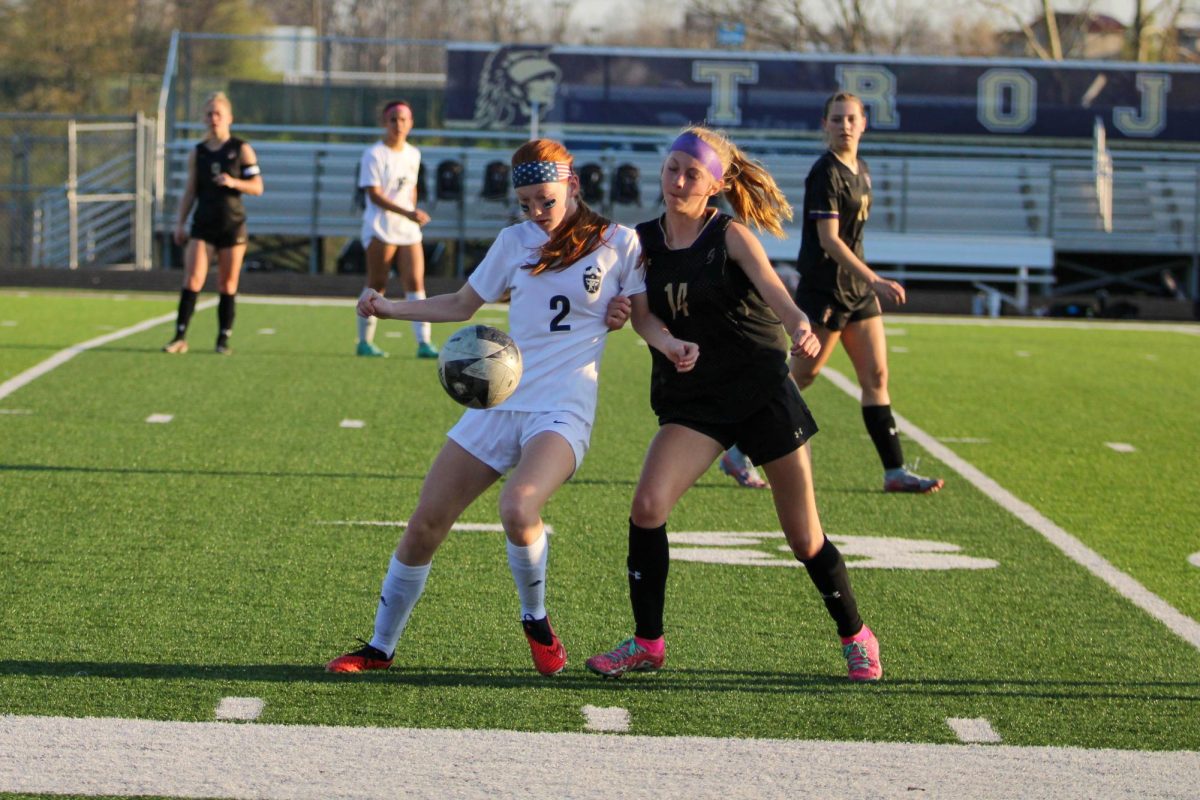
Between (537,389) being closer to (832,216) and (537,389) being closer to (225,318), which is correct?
(832,216)

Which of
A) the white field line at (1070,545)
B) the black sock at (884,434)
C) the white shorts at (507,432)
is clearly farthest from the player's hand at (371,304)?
the black sock at (884,434)

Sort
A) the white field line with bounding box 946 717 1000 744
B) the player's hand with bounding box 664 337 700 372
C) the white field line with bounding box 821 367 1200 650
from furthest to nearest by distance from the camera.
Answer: the white field line with bounding box 821 367 1200 650 → the player's hand with bounding box 664 337 700 372 → the white field line with bounding box 946 717 1000 744

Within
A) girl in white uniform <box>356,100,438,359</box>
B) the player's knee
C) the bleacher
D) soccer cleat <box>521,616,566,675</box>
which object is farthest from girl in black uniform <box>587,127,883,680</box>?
the bleacher

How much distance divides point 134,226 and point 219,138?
49.1 ft

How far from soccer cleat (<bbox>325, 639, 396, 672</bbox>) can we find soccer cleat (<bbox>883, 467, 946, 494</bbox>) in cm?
398

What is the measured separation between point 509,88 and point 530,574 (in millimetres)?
26670

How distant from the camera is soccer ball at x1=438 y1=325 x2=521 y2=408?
192 inches

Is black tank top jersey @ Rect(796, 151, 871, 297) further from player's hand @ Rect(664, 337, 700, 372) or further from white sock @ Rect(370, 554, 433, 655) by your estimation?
white sock @ Rect(370, 554, 433, 655)

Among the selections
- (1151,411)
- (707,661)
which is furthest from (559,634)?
(1151,411)

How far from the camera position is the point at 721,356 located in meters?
5.14

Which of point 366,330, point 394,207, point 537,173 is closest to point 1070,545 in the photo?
point 537,173

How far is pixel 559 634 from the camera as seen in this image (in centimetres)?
557

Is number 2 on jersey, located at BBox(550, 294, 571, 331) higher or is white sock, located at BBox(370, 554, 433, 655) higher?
number 2 on jersey, located at BBox(550, 294, 571, 331)

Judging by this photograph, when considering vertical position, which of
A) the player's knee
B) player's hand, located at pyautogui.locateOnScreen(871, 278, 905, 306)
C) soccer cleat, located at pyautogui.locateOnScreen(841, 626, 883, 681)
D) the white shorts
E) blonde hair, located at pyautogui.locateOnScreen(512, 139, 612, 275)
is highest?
blonde hair, located at pyautogui.locateOnScreen(512, 139, 612, 275)
